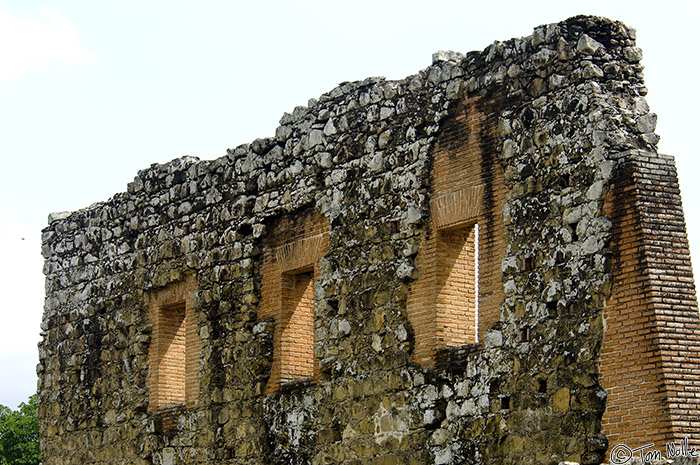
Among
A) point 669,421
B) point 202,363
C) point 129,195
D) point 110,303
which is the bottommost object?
point 669,421

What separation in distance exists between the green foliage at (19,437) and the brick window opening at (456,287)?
64.5ft

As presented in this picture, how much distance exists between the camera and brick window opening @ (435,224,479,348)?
504 inches

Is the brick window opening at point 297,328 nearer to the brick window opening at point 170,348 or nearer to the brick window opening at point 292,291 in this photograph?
the brick window opening at point 292,291

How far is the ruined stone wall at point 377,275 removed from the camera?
11609 mm

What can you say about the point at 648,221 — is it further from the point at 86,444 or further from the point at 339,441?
the point at 86,444

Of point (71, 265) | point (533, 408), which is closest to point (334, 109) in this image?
point (533, 408)

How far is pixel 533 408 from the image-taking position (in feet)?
38.0

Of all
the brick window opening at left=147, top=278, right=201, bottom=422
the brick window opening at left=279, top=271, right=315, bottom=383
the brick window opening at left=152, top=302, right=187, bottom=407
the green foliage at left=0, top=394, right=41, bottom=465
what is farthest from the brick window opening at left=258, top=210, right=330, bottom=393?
the green foliage at left=0, top=394, right=41, bottom=465

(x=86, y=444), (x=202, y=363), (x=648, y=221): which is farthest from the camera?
(x=86, y=444)

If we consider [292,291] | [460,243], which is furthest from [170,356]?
[460,243]

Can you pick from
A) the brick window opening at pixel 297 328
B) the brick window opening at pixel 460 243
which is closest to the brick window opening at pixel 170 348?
the brick window opening at pixel 297 328

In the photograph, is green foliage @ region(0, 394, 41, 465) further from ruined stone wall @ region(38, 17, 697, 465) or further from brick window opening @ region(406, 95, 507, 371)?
brick window opening @ region(406, 95, 507, 371)

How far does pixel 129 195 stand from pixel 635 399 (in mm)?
9028

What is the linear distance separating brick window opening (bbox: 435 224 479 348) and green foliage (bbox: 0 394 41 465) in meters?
19.7
